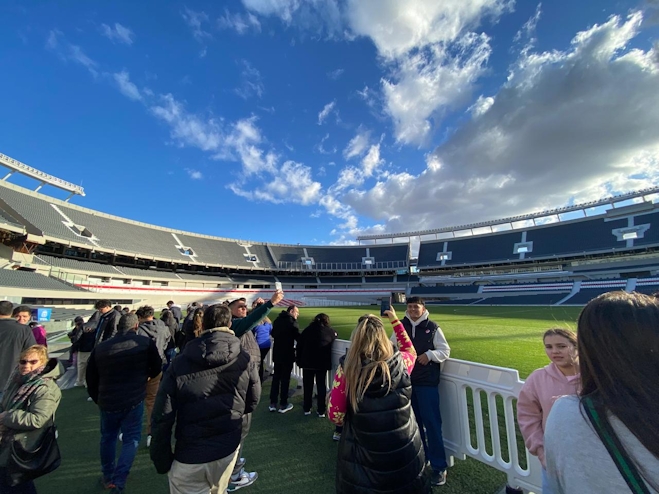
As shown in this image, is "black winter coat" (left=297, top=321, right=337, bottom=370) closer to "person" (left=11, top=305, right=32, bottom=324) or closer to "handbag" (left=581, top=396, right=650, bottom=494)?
"handbag" (left=581, top=396, right=650, bottom=494)

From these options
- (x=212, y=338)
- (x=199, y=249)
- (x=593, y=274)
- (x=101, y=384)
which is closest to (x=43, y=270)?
(x=199, y=249)

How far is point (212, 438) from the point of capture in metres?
2.10

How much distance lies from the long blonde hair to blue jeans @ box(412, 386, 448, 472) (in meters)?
1.60

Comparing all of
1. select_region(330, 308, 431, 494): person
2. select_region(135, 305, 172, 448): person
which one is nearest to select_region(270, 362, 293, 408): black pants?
select_region(135, 305, 172, 448): person

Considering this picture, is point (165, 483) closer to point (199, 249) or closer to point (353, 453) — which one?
point (353, 453)

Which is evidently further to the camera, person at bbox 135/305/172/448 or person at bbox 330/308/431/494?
person at bbox 135/305/172/448

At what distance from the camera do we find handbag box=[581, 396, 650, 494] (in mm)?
696

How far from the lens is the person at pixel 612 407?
714 millimetres

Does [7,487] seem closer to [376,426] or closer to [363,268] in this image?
[376,426]

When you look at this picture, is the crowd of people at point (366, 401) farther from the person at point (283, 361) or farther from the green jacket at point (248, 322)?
the person at point (283, 361)

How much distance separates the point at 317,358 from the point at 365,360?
2861 mm

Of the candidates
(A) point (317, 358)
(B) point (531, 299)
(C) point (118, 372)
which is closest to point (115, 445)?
(C) point (118, 372)

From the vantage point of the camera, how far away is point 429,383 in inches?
123

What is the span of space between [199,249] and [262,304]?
41795 millimetres
